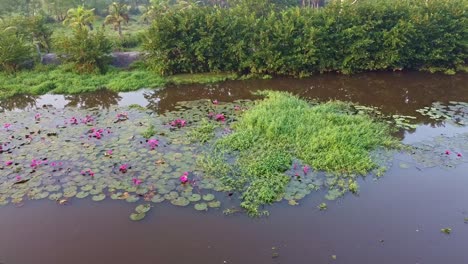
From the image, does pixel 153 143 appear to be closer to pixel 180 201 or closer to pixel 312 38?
pixel 180 201

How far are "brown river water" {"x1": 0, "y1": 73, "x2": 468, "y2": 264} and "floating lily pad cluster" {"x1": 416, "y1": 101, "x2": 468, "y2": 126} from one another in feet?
9.87

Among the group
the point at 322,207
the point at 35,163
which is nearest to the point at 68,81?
the point at 35,163

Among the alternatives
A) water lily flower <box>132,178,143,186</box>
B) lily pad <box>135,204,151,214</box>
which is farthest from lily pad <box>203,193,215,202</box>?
water lily flower <box>132,178,143,186</box>

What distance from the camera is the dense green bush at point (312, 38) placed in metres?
14.7

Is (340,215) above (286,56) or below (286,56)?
below

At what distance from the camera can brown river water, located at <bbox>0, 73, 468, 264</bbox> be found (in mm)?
5574

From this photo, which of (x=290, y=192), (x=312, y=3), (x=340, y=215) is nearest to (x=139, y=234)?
(x=290, y=192)

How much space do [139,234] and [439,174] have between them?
5928 mm

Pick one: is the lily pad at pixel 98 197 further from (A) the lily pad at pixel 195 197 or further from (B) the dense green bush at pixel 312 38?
(B) the dense green bush at pixel 312 38

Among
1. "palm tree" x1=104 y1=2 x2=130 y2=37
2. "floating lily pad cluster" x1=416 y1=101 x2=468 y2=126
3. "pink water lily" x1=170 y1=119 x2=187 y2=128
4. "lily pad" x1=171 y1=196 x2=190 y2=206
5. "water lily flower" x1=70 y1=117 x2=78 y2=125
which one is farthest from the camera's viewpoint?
"palm tree" x1=104 y1=2 x2=130 y2=37

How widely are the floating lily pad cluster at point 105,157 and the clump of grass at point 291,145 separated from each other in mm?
627

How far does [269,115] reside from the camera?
995 cm

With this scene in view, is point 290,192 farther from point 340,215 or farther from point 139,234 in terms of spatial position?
point 139,234

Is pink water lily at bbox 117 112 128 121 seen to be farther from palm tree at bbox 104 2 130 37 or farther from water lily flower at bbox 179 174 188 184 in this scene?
palm tree at bbox 104 2 130 37
